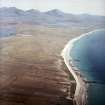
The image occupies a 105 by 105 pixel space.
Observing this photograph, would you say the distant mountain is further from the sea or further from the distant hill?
the sea

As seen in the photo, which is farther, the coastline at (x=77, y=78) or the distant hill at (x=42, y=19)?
the distant hill at (x=42, y=19)

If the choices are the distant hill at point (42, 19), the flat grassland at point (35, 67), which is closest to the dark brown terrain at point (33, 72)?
the flat grassland at point (35, 67)

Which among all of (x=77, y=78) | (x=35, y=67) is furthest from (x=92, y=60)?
(x=35, y=67)

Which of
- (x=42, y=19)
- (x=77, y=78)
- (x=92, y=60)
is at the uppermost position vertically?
(x=42, y=19)

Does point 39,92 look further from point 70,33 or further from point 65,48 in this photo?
point 70,33

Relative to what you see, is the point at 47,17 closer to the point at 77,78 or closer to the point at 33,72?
the point at 33,72

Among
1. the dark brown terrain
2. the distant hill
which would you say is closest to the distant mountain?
the distant hill

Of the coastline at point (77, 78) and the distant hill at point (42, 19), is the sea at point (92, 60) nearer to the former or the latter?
the coastline at point (77, 78)
